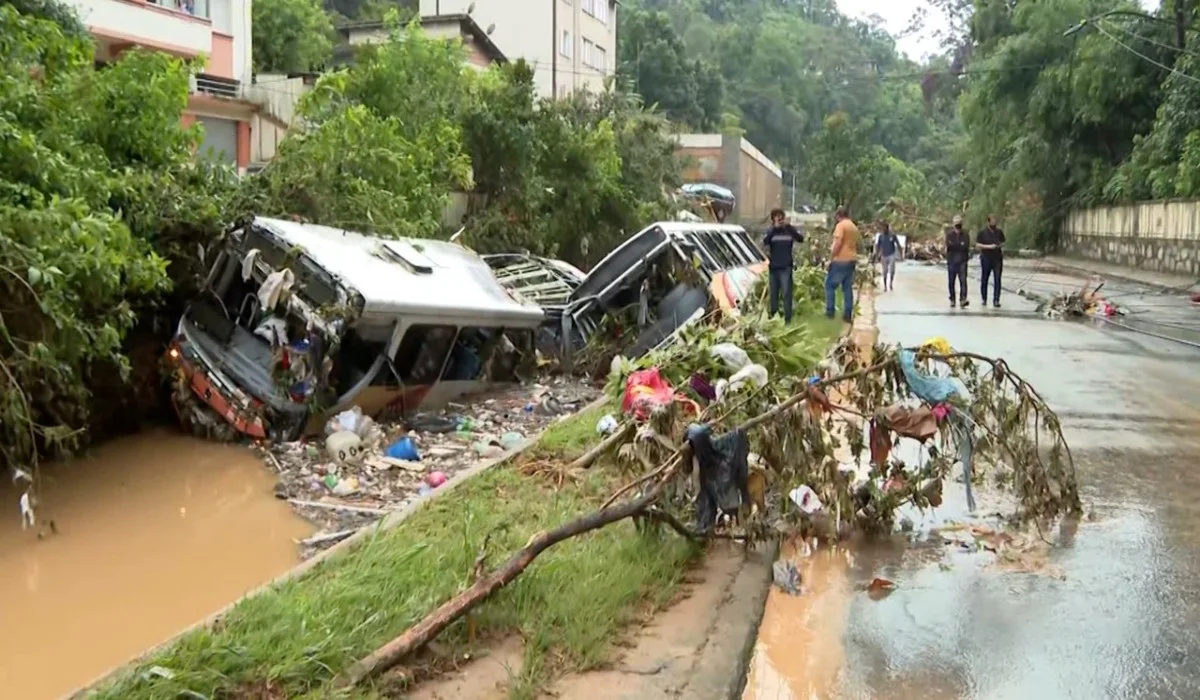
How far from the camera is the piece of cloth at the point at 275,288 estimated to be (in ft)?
29.7

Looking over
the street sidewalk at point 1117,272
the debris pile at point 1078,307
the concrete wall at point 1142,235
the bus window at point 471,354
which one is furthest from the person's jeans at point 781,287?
the concrete wall at point 1142,235

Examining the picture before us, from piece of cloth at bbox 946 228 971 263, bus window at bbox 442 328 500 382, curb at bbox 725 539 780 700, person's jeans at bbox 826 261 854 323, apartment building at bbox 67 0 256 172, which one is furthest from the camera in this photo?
apartment building at bbox 67 0 256 172

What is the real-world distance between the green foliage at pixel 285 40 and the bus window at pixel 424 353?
80.0ft

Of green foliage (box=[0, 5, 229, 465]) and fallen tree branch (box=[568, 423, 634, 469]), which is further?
green foliage (box=[0, 5, 229, 465])

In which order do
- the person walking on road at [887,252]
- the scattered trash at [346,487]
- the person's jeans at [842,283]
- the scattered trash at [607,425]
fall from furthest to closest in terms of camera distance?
the person walking on road at [887,252] < the person's jeans at [842,283] < the scattered trash at [346,487] < the scattered trash at [607,425]

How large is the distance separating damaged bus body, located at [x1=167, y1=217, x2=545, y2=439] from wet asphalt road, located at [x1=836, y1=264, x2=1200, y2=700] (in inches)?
194

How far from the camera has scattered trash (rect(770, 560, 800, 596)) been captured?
17.1 ft

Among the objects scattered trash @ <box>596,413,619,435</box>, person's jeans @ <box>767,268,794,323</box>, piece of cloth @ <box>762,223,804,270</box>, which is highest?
piece of cloth @ <box>762,223,804,270</box>

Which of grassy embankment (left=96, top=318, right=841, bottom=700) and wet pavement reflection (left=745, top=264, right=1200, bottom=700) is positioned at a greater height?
grassy embankment (left=96, top=318, right=841, bottom=700)

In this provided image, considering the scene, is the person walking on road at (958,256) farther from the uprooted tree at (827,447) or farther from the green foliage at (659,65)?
the green foliage at (659,65)

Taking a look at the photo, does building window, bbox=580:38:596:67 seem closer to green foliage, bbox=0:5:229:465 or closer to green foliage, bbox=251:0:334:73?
green foliage, bbox=251:0:334:73

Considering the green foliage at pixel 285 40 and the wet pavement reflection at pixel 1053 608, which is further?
the green foliage at pixel 285 40

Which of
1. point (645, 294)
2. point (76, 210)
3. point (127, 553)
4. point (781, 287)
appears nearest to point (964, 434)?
point (127, 553)

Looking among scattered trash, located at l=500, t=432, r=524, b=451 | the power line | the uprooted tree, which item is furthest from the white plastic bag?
the power line
